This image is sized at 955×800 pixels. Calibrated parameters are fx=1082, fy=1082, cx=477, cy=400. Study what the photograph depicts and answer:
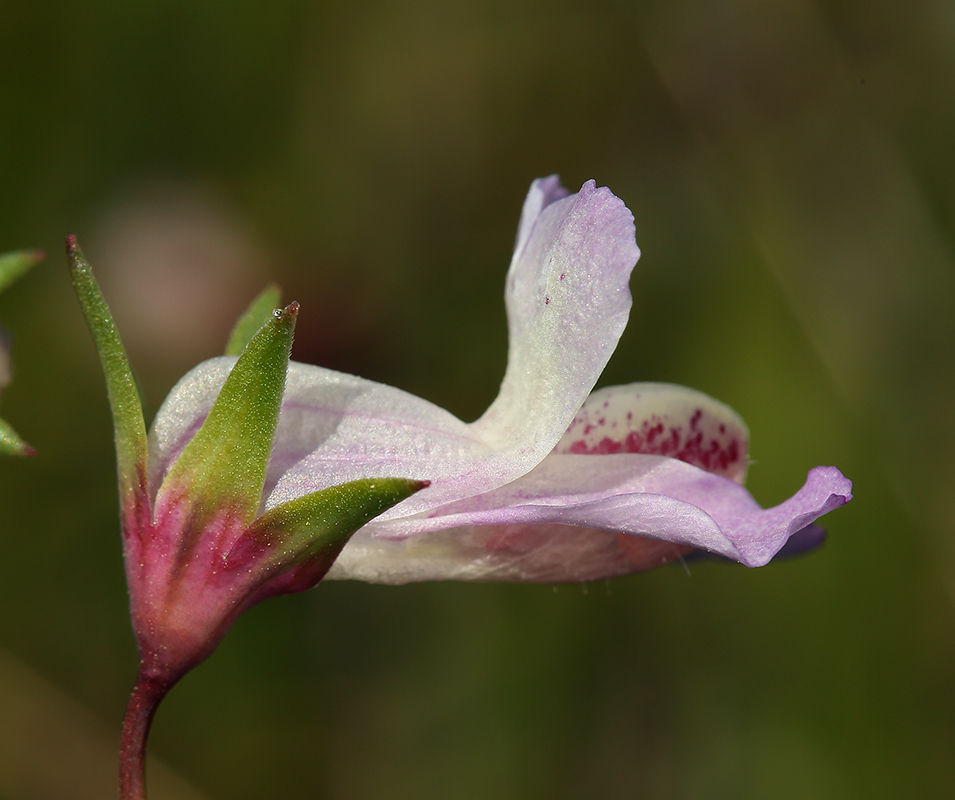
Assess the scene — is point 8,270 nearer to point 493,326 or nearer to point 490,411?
point 490,411

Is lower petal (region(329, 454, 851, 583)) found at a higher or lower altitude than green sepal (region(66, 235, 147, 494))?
lower

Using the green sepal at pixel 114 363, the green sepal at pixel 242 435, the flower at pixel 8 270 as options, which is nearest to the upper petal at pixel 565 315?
the green sepal at pixel 242 435

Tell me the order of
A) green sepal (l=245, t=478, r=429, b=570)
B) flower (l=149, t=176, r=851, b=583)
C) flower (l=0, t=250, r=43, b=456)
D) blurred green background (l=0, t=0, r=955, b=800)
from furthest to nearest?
blurred green background (l=0, t=0, r=955, b=800)
flower (l=0, t=250, r=43, b=456)
flower (l=149, t=176, r=851, b=583)
green sepal (l=245, t=478, r=429, b=570)

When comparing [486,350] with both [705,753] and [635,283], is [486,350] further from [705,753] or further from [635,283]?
[705,753]

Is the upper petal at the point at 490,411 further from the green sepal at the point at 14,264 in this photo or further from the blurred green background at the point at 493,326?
the blurred green background at the point at 493,326

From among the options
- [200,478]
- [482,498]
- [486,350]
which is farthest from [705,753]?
[200,478]

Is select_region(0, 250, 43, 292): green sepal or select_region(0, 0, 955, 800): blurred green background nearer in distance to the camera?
select_region(0, 250, 43, 292): green sepal

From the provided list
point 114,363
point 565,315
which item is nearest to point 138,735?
point 114,363

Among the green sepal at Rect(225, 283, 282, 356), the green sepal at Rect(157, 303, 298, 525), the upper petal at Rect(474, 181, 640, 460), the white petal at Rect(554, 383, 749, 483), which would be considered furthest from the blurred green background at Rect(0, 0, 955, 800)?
the green sepal at Rect(157, 303, 298, 525)

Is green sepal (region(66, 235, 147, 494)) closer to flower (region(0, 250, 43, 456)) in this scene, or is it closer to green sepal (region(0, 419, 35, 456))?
green sepal (region(0, 419, 35, 456))
